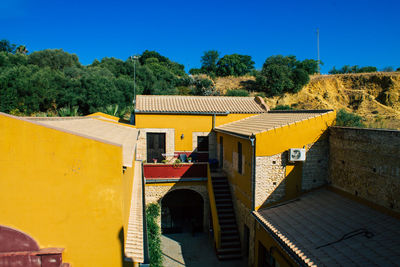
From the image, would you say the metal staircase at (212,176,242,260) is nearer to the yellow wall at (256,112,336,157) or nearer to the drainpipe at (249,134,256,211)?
the drainpipe at (249,134,256,211)

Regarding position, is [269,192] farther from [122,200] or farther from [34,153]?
[34,153]

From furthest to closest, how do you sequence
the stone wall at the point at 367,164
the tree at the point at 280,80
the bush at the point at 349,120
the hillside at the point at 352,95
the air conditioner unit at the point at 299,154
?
the tree at the point at 280,80 < the hillside at the point at 352,95 < the bush at the point at 349,120 < the air conditioner unit at the point at 299,154 < the stone wall at the point at 367,164

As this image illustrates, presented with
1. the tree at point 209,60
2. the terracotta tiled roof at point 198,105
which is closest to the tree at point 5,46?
the tree at point 209,60

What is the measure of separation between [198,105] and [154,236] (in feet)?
29.4

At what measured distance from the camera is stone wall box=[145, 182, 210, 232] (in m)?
14.8

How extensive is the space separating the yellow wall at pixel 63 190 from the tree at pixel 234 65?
46184 mm

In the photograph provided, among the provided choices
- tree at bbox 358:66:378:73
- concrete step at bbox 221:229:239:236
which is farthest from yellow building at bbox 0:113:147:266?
tree at bbox 358:66:378:73

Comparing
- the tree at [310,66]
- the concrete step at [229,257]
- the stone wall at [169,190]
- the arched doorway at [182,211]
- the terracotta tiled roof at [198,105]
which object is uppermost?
the tree at [310,66]

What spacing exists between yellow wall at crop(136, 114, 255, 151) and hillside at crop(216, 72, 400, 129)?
75.1ft

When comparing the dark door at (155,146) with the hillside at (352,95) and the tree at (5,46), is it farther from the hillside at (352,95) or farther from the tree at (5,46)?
the tree at (5,46)

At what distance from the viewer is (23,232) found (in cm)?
585

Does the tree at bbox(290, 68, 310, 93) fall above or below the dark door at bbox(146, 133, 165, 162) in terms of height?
above

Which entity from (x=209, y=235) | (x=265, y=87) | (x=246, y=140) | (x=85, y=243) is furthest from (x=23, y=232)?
(x=265, y=87)

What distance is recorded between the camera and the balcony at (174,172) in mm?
14688
